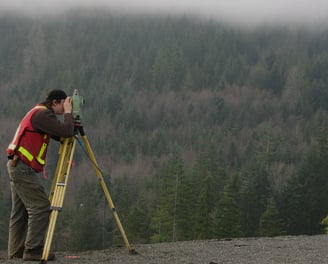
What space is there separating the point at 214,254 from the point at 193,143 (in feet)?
411

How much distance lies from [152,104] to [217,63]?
28.2 m

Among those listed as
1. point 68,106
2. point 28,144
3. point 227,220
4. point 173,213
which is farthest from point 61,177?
point 173,213

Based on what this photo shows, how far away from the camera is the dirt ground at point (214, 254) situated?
27.1 ft

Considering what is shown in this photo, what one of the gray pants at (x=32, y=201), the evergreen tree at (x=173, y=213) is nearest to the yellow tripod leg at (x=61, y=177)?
the gray pants at (x=32, y=201)

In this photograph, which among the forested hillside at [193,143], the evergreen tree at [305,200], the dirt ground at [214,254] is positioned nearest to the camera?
the dirt ground at [214,254]

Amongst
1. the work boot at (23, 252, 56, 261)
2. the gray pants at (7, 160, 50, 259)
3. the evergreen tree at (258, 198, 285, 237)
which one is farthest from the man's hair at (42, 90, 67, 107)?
the evergreen tree at (258, 198, 285, 237)

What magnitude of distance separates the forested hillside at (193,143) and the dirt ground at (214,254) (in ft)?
109

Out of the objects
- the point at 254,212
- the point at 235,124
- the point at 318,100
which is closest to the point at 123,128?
the point at 235,124

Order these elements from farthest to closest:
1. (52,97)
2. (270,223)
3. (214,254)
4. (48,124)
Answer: (270,223)
(214,254)
(52,97)
(48,124)

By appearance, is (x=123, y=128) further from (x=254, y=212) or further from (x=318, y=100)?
(x=254, y=212)

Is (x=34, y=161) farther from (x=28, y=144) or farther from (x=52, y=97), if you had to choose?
(x=52, y=97)

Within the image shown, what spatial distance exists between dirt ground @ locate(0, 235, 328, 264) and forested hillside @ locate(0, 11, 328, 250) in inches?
1303

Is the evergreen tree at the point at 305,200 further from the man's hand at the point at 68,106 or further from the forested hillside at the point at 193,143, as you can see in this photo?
the man's hand at the point at 68,106

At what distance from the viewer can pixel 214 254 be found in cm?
918
